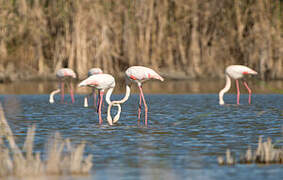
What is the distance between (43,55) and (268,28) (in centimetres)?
1096

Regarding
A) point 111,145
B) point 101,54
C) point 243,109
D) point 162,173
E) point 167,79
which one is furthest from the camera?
point 167,79

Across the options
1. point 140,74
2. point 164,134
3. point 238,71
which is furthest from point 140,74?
point 238,71

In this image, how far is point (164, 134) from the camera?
1064 cm

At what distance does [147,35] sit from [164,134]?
19744 millimetres

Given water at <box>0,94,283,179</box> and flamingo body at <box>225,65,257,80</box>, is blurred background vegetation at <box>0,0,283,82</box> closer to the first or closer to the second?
flamingo body at <box>225,65,257,80</box>

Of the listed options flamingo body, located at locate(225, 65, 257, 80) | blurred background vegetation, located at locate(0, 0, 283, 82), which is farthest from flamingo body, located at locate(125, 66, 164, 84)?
blurred background vegetation, located at locate(0, 0, 283, 82)

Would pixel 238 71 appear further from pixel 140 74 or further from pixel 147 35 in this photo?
pixel 147 35

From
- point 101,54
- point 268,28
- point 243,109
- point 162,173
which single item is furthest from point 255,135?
point 268,28

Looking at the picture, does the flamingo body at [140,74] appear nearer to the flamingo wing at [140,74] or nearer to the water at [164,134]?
the flamingo wing at [140,74]

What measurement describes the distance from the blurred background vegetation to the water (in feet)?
32.9

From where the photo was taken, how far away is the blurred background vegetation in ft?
93.9

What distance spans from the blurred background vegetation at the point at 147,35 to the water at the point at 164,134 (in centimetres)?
1002

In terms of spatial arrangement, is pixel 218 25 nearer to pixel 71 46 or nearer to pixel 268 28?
pixel 268 28

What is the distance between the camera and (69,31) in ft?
96.1
